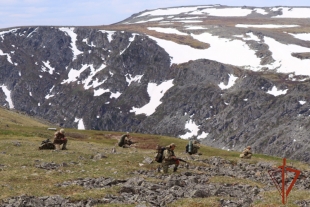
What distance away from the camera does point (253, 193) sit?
28.3 metres

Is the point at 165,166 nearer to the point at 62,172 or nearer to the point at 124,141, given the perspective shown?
the point at 62,172

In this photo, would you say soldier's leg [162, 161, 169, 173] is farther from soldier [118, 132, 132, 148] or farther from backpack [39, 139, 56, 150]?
soldier [118, 132, 132, 148]

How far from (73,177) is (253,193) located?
1182 cm

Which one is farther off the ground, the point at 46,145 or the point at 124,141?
the point at 46,145

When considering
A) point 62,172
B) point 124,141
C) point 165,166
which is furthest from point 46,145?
point 165,166

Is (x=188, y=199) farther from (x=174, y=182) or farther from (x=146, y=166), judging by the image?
(x=146, y=166)

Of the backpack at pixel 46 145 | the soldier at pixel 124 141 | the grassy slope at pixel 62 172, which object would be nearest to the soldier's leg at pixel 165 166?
the grassy slope at pixel 62 172

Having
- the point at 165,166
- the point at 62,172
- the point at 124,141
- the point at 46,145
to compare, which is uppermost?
the point at 62,172

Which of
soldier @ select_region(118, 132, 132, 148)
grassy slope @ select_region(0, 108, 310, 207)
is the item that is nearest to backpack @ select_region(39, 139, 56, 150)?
grassy slope @ select_region(0, 108, 310, 207)

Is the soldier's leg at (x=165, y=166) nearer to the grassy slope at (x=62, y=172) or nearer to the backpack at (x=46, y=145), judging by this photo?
the grassy slope at (x=62, y=172)

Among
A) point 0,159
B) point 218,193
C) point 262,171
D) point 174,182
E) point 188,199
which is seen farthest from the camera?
point 262,171

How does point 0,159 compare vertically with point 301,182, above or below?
above

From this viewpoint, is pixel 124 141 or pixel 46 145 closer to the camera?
pixel 46 145

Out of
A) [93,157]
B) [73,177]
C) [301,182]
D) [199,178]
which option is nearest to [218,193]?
[199,178]
